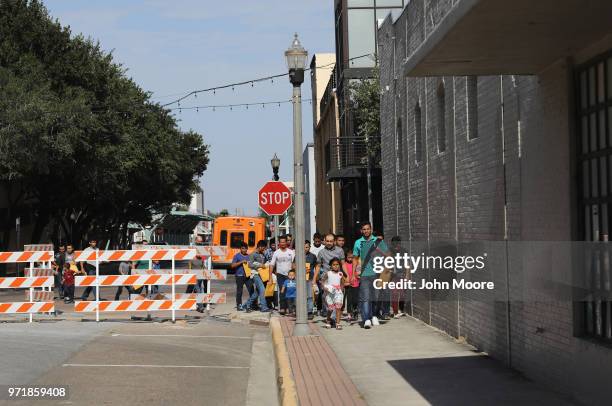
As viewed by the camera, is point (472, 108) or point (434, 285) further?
point (434, 285)

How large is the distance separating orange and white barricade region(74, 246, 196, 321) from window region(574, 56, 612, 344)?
11.3 m

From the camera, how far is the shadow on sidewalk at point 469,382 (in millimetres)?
9156

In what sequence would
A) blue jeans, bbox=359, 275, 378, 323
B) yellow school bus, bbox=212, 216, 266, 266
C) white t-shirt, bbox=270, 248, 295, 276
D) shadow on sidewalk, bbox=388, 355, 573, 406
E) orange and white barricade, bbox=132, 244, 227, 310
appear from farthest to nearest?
yellow school bus, bbox=212, 216, 266, 266, orange and white barricade, bbox=132, 244, 227, 310, white t-shirt, bbox=270, 248, 295, 276, blue jeans, bbox=359, 275, 378, 323, shadow on sidewalk, bbox=388, 355, 573, 406

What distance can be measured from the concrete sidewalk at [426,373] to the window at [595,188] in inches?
36.8

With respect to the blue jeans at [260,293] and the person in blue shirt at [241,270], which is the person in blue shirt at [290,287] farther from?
the person in blue shirt at [241,270]

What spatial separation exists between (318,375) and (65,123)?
91.3ft

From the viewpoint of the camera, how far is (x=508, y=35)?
8414mm

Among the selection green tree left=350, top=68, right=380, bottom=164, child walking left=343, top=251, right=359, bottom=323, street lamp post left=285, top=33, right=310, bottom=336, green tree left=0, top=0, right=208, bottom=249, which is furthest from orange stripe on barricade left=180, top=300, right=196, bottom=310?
green tree left=0, top=0, right=208, bottom=249

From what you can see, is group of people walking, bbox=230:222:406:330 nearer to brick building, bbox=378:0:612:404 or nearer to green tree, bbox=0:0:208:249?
brick building, bbox=378:0:612:404

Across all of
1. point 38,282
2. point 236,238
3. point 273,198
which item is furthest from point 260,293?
point 236,238

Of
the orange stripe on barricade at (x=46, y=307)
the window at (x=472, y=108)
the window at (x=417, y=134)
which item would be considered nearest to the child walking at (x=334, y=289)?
the window at (x=417, y=134)

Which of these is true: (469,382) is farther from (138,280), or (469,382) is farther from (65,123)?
(65,123)

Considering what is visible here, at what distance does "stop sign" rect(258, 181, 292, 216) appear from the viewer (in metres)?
22.0

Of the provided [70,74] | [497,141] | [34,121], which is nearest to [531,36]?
[497,141]
